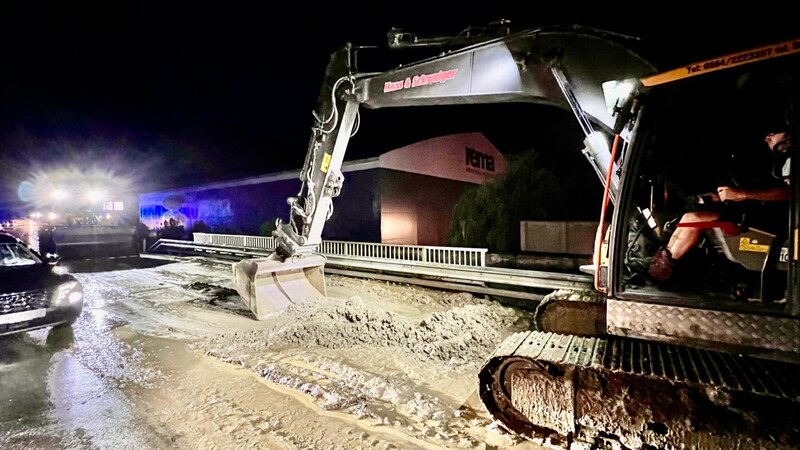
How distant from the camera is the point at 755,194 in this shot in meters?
2.47

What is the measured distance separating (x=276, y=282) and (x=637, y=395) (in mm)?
5700

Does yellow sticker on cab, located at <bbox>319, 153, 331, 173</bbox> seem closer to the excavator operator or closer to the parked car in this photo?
the parked car

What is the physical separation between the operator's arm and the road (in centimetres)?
235

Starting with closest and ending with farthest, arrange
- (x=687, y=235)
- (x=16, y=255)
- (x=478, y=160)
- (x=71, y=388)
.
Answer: (x=687, y=235) < (x=71, y=388) < (x=16, y=255) < (x=478, y=160)

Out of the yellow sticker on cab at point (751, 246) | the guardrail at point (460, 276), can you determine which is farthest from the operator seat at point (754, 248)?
the guardrail at point (460, 276)

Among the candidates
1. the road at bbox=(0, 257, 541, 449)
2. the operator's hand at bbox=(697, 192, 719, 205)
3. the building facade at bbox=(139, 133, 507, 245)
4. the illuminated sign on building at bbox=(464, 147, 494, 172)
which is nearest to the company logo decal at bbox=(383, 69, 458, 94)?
the operator's hand at bbox=(697, 192, 719, 205)

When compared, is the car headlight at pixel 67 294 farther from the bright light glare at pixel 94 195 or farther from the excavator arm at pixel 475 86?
the bright light glare at pixel 94 195

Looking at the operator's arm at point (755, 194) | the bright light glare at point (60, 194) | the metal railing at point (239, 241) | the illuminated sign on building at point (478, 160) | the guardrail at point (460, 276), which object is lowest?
the guardrail at point (460, 276)

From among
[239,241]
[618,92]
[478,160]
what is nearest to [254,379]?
[618,92]

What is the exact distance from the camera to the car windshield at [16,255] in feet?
19.2

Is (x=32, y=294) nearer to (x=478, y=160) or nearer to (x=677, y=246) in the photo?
(x=677, y=246)

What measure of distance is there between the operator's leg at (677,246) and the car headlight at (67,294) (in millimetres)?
7212

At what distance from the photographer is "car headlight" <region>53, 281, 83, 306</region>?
5.42 metres

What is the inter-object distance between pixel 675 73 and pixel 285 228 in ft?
19.4
